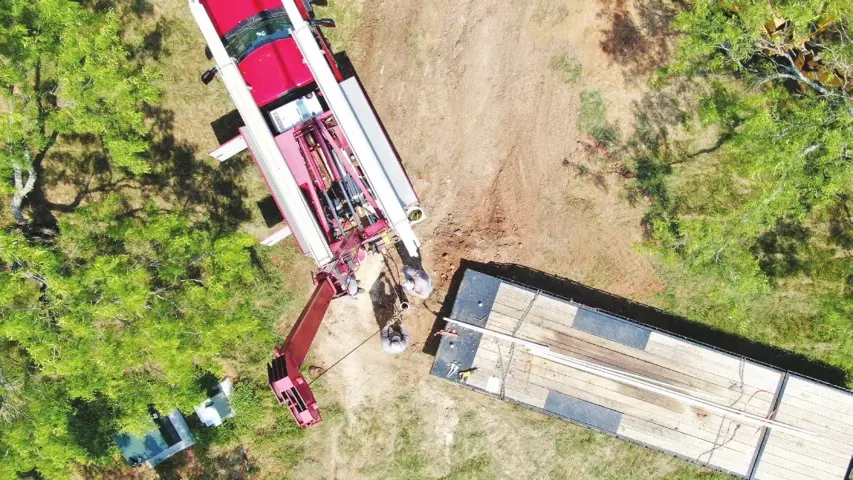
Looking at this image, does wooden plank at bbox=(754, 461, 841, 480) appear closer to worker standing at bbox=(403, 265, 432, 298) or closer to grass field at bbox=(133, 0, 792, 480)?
grass field at bbox=(133, 0, 792, 480)

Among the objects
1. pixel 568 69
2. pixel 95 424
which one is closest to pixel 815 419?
pixel 568 69

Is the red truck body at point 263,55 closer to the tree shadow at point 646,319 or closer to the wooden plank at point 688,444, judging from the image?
the tree shadow at point 646,319

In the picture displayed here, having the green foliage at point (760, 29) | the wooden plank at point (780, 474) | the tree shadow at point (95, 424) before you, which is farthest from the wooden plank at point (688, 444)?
the tree shadow at point (95, 424)

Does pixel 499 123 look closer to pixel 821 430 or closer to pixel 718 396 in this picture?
pixel 718 396

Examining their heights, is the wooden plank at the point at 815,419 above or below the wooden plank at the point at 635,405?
below

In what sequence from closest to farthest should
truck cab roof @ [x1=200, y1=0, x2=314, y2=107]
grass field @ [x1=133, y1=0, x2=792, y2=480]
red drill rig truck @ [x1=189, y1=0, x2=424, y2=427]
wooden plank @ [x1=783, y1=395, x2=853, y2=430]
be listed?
red drill rig truck @ [x1=189, y1=0, x2=424, y2=427] < truck cab roof @ [x1=200, y1=0, x2=314, y2=107] < wooden plank @ [x1=783, y1=395, x2=853, y2=430] < grass field @ [x1=133, y1=0, x2=792, y2=480]

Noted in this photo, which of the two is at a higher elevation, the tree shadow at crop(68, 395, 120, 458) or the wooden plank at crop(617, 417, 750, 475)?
the tree shadow at crop(68, 395, 120, 458)

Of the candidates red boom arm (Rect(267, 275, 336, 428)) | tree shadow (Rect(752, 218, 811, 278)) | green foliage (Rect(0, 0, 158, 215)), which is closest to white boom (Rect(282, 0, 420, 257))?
red boom arm (Rect(267, 275, 336, 428))

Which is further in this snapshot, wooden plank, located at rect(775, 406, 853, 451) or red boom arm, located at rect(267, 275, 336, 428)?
wooden plank, located at rect(775, 406, 853, 451)
